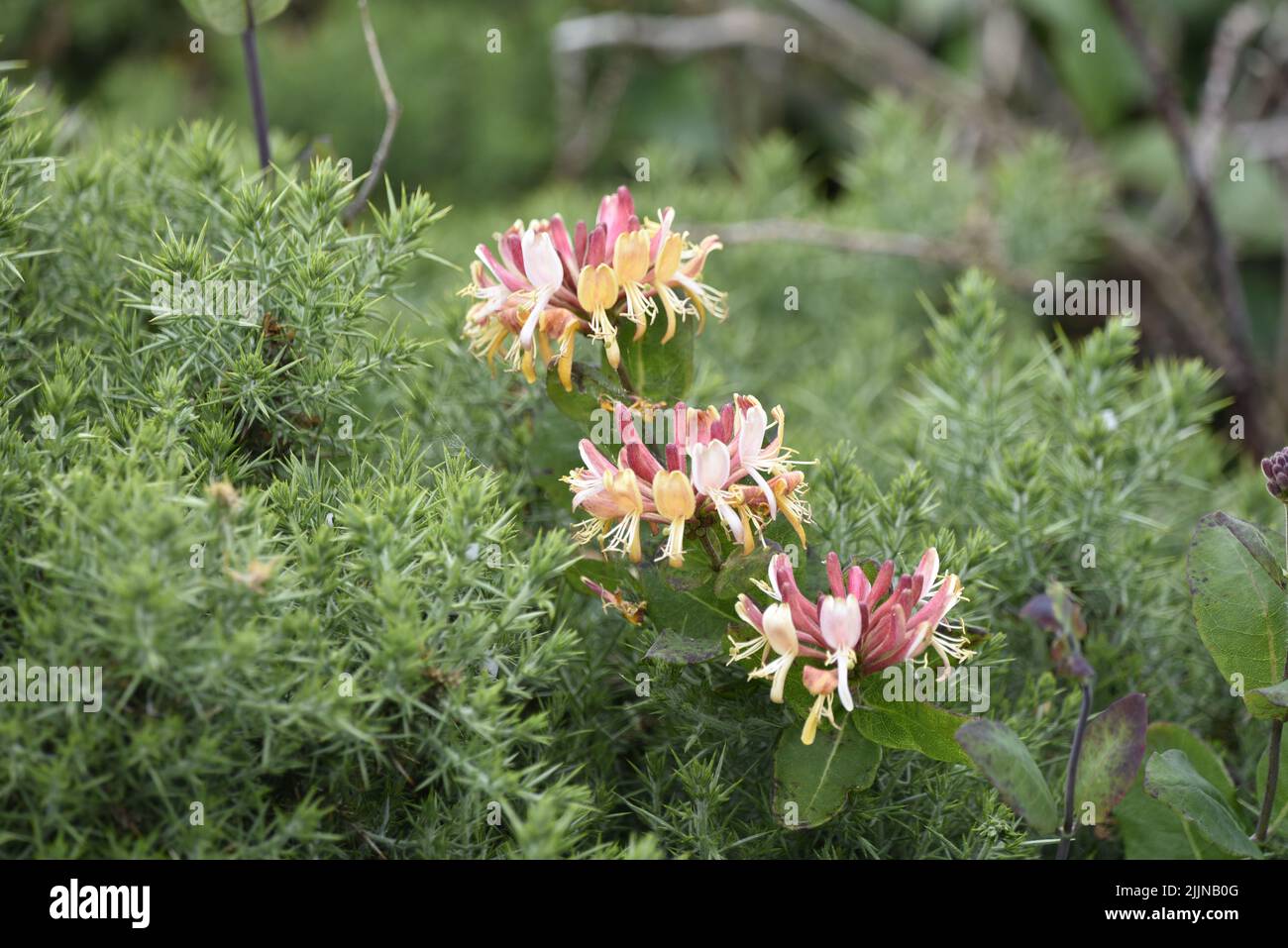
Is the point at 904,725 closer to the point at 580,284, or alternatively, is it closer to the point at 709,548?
the point at 709,548

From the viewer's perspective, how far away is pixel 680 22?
174 centimetres

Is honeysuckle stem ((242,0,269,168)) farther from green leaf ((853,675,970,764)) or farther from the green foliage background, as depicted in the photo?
green leaf ((853,675,970,764))

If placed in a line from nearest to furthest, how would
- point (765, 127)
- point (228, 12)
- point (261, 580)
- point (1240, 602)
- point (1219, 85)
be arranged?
point (261, 580) < point (1240, 602) < point (228, 12) < point (1219, 85) < point (765, 127)

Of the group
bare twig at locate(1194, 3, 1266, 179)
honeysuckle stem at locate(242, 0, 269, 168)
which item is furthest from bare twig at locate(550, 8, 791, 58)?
honeysuckle stem at locate(242, 0, 269, 168)

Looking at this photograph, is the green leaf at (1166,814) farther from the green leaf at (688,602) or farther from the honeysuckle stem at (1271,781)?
the green leaf at (688,602)

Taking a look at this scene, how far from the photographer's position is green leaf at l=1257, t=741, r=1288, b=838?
59cm

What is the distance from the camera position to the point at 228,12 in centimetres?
74

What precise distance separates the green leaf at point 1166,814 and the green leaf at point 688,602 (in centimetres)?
25

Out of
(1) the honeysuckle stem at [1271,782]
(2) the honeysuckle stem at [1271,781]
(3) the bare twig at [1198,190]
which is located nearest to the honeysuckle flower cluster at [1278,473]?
(1) the honeysuckle stem at [1271,782]

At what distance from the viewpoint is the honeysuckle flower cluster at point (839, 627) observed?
0.52 metres

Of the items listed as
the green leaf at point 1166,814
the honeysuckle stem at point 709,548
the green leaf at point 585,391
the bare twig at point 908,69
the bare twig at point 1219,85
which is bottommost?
the green leaf at point 1166,814

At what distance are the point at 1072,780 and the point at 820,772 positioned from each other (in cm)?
12

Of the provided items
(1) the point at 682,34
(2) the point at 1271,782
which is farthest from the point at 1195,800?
(1) the point at 682,34
